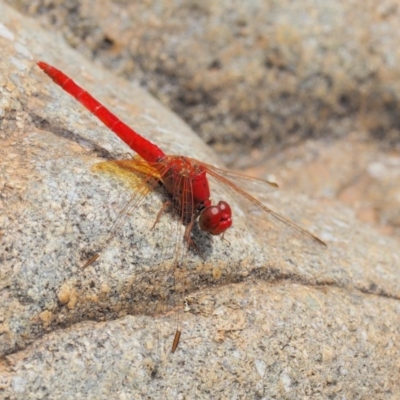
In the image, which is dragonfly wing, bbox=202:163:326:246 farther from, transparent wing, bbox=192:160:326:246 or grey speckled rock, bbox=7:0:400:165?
grey speckled rock, bbox=7:0:400:165

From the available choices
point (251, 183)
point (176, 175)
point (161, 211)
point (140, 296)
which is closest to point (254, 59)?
point (251, 183)

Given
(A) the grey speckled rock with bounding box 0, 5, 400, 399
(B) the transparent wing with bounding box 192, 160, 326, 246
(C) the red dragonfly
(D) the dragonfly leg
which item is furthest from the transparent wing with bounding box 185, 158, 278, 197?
(D) the dragonfly leg

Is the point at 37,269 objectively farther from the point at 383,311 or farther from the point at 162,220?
the point at 383,311

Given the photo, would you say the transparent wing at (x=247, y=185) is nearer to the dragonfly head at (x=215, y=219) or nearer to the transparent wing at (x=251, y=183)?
the transparent wing at (x=251, y=183)

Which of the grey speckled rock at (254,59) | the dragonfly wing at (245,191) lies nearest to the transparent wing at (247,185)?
the dragonfly wing at (245,191)

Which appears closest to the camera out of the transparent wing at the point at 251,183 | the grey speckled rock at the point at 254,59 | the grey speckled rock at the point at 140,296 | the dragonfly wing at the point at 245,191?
the grey speckled rock at the point at 140,296

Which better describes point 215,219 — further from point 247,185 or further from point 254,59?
point 254,59

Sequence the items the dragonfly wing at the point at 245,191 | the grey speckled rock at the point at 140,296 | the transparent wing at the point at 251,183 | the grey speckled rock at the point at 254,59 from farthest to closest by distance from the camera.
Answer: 1. the grey speckled rock at the point at 254,59
2. the transparent wing at the point at 251,183
3. the dragonfly wing at the point at 245,191
4. the grey speckled rock at the point at 140,296

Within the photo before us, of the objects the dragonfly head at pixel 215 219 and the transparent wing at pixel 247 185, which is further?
the transparent wing at pixel 247 185
